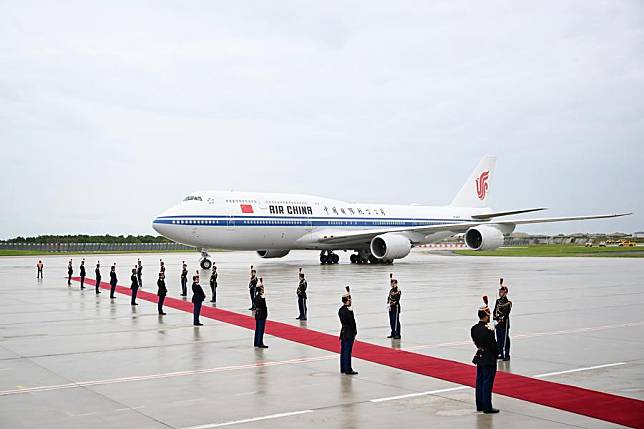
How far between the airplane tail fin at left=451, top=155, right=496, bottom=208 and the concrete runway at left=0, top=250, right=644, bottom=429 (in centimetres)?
3330

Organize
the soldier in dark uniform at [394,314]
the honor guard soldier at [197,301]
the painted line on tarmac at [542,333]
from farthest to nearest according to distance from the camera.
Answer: the honor guard soldier at [197,301] → the soldier in dark uniform at [394,314] → the painted line on tarmac at [542,333]

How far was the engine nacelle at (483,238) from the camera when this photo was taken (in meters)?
43.9

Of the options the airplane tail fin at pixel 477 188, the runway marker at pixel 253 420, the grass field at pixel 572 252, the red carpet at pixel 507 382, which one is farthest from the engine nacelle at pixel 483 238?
the runway marker at pixel 253 420

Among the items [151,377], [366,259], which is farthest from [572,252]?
[151,377]

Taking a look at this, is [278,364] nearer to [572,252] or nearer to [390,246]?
[390,246]

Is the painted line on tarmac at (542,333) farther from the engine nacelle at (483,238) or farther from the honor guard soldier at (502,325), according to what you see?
the engine nacelle at (483,238)

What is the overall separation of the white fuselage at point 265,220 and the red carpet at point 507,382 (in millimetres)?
22438

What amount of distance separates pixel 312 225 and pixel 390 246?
5089mm

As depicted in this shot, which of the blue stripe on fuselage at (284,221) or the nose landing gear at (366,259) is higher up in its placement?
the blue stripe on fuselage at (284,221)

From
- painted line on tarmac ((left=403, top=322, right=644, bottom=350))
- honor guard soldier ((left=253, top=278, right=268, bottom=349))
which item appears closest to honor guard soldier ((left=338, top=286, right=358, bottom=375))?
painted line on tarmac ((left=403, top=322, right=644, bottom=350))

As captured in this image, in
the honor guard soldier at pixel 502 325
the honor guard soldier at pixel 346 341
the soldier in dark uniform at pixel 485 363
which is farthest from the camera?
the honor guard soldier at pixel 502 325

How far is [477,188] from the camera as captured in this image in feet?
184

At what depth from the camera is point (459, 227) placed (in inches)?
1821

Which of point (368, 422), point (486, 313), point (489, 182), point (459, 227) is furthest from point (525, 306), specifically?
point (489, 182)
